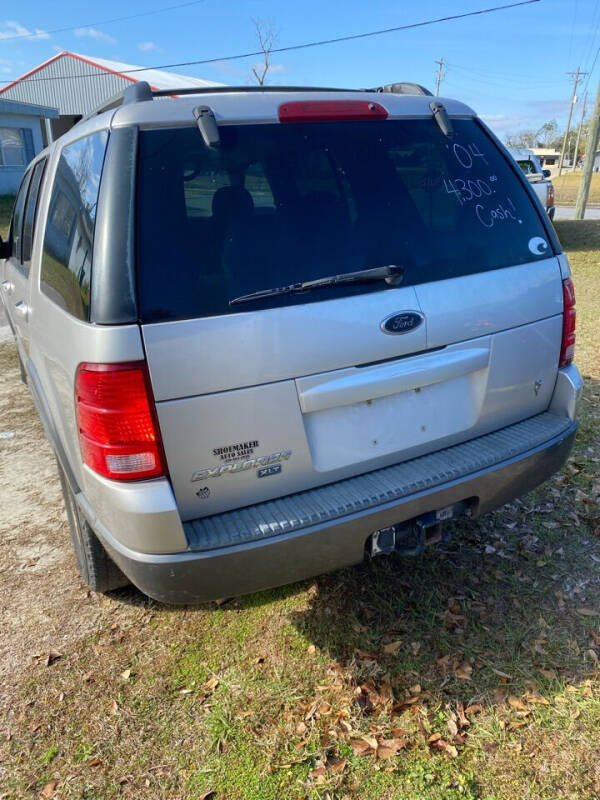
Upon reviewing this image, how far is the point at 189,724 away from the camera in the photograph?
7.85 feet

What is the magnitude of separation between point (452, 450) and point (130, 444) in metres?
1.29

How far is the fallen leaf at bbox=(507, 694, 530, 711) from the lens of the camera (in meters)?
2.40

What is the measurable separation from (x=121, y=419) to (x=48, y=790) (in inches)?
52.8

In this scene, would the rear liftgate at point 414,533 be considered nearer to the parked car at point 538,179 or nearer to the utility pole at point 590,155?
the parked car at point 538,179

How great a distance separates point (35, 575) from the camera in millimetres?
3268

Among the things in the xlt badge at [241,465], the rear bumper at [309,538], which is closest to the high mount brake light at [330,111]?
the xlt badge at [241,465]

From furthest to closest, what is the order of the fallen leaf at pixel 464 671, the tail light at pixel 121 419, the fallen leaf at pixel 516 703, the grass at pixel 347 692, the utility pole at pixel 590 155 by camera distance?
the utility pole at pixel 590 155 < the fallen leaf at pixel 464 671 < the fallen leaf at pixel 516 703 < the grass at pixel 347 692 < the tail light at pixel 121 419

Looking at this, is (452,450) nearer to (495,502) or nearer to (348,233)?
(495,502)

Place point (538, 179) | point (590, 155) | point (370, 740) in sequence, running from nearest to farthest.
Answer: point (370, 740) → point (538, 179) → point (590, 155)

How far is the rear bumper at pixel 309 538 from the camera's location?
2.06m

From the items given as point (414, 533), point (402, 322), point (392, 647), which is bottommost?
point (392, 647)

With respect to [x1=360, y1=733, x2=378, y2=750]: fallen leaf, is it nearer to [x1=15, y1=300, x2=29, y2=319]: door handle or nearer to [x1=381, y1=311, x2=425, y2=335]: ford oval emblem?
[x1=381, y1=311, x2=425, y2=335]: ford oval emblem

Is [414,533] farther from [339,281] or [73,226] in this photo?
[73,226]

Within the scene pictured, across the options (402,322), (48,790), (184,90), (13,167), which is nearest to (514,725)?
(402,322)
